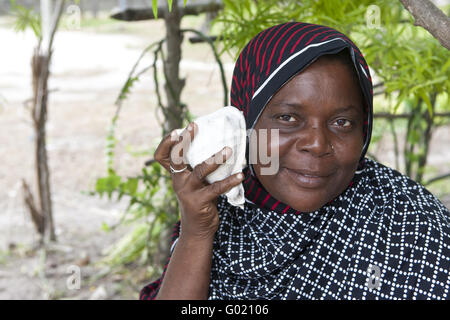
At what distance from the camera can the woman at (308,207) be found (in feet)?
3.92

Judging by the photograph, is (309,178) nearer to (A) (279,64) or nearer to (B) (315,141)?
(B) (315,141)

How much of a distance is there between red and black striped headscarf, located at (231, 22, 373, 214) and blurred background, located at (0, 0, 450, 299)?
392 millimetres

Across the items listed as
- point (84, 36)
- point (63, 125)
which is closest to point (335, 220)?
point (63, 125)

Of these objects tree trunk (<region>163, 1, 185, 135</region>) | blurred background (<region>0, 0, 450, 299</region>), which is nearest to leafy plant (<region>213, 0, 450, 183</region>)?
blurred background (<region>0, 0, 450, 299</region>)

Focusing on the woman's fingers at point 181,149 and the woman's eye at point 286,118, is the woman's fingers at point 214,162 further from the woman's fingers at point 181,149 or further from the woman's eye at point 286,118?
the woman's eye at point 286,118

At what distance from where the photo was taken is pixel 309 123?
1.20 m

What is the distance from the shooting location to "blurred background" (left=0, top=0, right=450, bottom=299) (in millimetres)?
1768

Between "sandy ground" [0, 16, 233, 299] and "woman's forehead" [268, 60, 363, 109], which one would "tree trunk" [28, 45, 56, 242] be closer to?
"sandy ground" [0, 16, 233, 299]

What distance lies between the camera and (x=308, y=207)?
1.25 meters

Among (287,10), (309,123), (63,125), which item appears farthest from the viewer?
(63,125)

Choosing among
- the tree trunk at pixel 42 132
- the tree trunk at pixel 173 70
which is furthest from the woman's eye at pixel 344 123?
the tree trunk at pixel 42 132

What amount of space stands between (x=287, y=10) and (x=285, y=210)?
895 mm

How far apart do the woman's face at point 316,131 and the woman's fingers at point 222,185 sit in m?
0.15
